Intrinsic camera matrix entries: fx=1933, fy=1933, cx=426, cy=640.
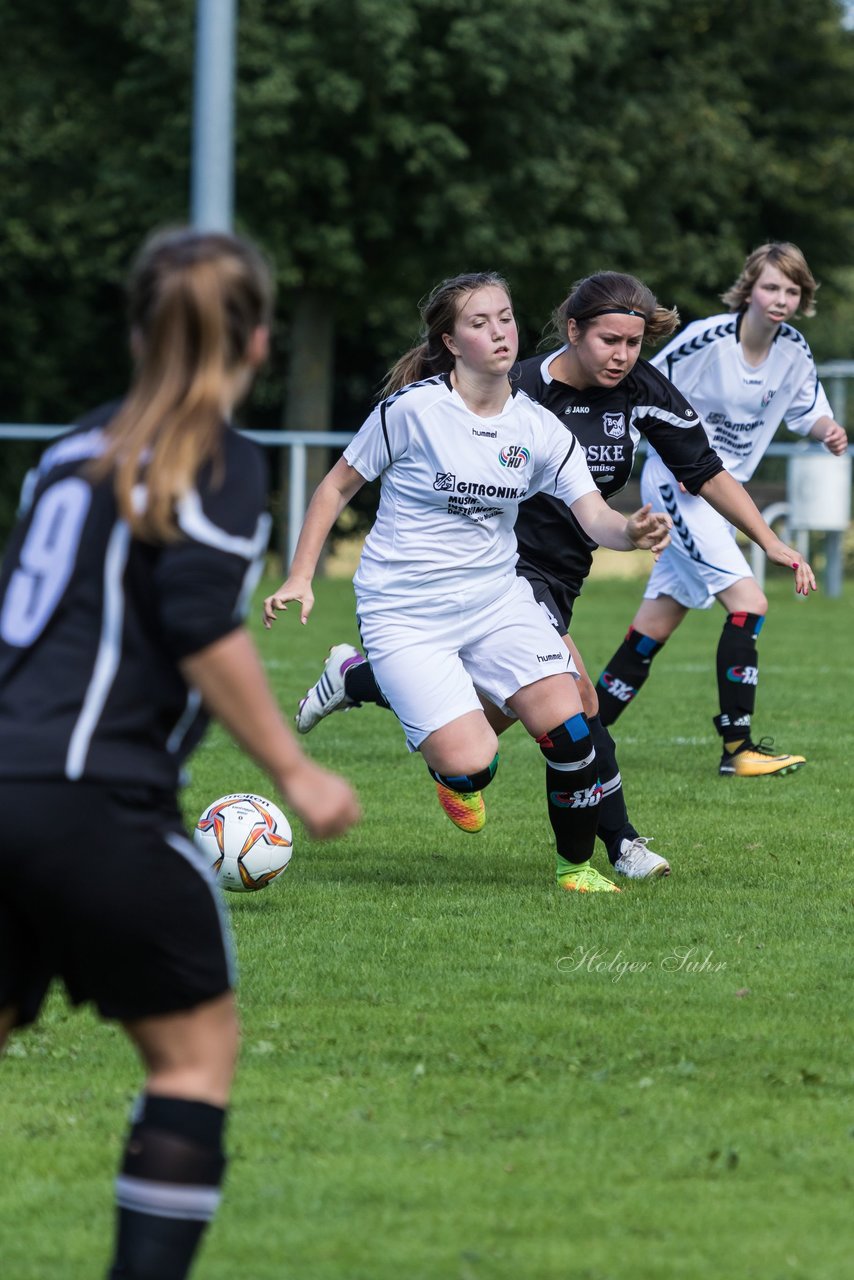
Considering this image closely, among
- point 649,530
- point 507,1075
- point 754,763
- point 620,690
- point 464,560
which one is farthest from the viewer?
point 620,690

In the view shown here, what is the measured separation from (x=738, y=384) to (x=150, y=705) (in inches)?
275

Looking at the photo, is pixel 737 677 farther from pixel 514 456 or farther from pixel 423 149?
pixel 423 149

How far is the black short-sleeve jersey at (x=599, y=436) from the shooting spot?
6820 mm

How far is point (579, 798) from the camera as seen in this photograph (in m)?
6.26

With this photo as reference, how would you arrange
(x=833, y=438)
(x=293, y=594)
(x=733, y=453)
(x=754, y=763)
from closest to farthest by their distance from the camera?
(x=293, y=594)
(x=754, y=763)
(x=833, y=438)
(x=733, y=453)

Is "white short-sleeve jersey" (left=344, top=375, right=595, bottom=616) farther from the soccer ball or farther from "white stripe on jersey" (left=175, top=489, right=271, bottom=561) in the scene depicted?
"white stripe on jersey" (left=175, top=489, right=271, bottom=561)

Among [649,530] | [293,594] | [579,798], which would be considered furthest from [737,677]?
[649,530]

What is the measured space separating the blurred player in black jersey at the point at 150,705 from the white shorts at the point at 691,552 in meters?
6.33

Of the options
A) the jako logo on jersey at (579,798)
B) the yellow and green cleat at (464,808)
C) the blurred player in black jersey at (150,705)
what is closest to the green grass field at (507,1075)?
the yellow and green cleat at (464,808)

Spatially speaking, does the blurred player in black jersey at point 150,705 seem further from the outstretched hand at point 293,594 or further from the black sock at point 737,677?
the black sock at point 737,677

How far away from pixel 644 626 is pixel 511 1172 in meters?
5.71

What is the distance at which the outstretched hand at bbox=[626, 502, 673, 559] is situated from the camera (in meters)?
4.62

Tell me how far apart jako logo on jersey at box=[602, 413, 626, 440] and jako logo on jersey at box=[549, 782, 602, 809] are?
4.33 feet

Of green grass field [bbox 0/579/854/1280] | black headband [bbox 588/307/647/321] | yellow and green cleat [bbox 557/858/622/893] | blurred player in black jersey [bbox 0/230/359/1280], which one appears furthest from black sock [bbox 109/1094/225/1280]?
black headband [bbox 588/307/647/321]
